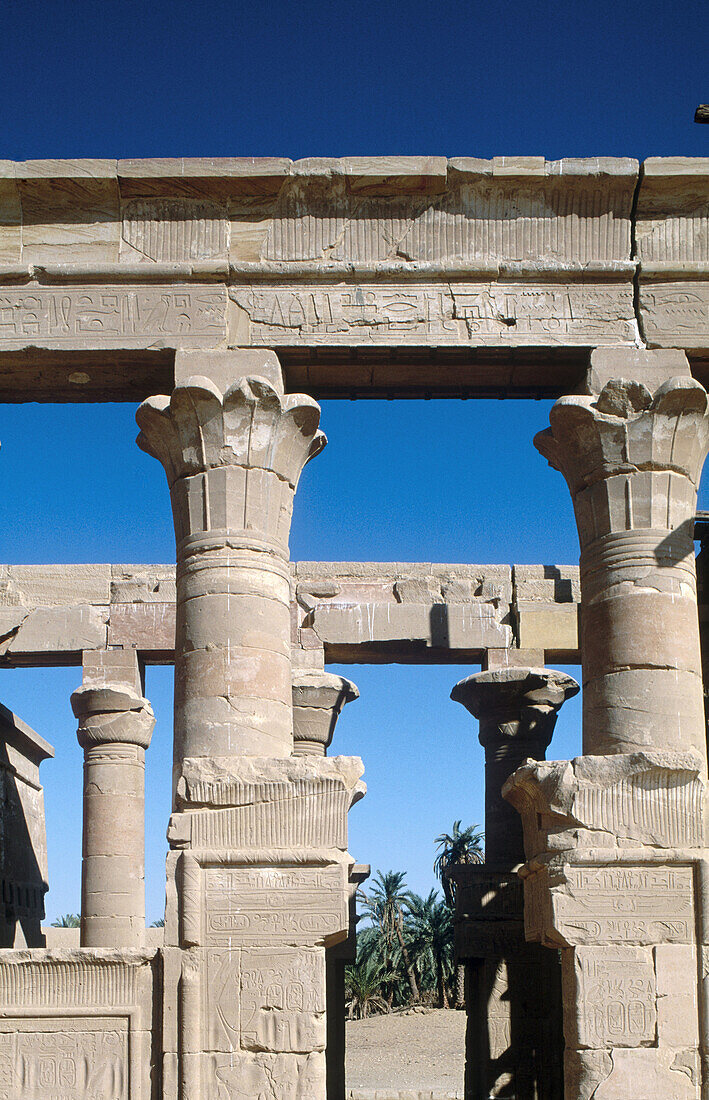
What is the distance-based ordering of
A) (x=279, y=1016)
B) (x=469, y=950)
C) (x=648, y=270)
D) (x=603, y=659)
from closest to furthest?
(x=279, y=1016) < (x=603, y=659) < (x=648, y=270) < (x=469, y=950)

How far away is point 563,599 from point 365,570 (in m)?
2.94

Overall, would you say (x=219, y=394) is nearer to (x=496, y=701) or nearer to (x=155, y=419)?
(x=155, y=419)

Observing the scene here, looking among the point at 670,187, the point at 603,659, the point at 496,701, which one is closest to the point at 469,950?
the point at 496,701

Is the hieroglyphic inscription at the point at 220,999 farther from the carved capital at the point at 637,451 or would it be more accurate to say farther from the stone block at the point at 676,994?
the carved capital at the point at 637,451

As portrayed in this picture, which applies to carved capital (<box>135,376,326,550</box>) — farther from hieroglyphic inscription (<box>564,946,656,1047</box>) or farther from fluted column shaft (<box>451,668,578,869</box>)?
fluted column shaft (<box>451,668,578,869</box>)

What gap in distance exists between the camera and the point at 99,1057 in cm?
908

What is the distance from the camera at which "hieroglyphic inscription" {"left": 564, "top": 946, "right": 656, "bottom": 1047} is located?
8750 millimetres

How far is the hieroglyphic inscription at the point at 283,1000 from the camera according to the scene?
888 centimetres

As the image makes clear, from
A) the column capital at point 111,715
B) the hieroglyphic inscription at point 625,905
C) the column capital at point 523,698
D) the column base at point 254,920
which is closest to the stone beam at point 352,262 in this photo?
the column base at point 254,920

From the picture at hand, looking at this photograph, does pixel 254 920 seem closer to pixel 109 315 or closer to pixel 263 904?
Answer: pixel 263 904

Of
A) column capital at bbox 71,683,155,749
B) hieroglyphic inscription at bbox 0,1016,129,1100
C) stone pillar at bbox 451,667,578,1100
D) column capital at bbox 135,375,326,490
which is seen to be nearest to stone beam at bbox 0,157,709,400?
column capital at bbox 135,375,326,490

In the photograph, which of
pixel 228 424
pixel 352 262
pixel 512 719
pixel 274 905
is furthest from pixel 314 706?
pixel 274 905

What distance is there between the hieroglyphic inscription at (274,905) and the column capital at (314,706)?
7185mm

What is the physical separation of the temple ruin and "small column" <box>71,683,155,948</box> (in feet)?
24.6
